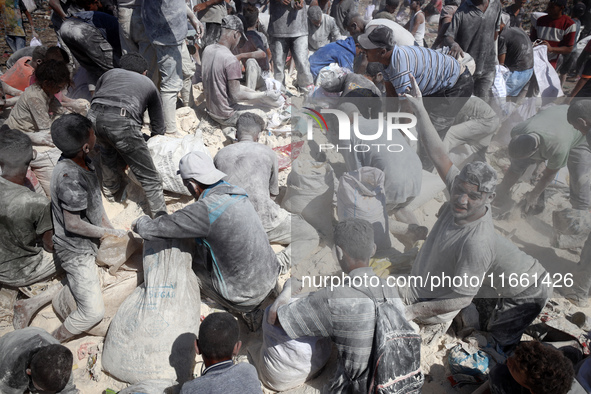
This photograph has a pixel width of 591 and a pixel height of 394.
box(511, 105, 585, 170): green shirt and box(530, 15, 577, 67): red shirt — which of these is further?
box(530, 15, 577, 67): red shirt

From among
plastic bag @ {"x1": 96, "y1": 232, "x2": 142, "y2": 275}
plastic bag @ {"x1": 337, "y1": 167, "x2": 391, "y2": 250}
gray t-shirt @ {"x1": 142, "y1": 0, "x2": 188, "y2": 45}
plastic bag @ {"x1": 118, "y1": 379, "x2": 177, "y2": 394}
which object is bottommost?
plastic bag @ {"x1": 118, "y1": 379, "x2": 177, "y2": 394}

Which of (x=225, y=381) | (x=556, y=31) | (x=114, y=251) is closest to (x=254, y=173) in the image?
(x=114, y=251)

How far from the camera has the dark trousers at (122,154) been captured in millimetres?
3084

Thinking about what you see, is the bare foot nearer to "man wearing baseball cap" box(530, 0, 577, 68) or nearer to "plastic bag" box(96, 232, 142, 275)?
"plastic bag" box(96, 232, 142, 275)

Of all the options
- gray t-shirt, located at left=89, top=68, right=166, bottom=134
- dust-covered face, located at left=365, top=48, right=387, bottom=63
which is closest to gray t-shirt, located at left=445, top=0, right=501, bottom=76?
dust-covered face, located at left=365, top=48, right=387, bottom=63

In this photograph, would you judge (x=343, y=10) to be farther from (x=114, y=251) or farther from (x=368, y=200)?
(x=114, y=251)

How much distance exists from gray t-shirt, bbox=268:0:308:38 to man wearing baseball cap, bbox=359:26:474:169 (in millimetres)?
2086

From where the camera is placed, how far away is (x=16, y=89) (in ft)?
14.8

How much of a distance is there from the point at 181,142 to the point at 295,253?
1.62m

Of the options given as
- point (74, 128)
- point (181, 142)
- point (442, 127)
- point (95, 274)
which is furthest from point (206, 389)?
point (442, 127)

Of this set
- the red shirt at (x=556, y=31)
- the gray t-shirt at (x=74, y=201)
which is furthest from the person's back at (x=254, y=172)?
the red shirt at (x=556, y=31)

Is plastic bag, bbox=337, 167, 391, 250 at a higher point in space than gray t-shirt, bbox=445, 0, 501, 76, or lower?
lower

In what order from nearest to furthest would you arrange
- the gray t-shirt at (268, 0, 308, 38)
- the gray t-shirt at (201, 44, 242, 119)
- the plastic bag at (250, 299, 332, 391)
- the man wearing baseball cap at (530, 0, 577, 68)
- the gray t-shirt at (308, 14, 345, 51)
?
the plastic bag at (250, 299, 332, 391) < the gray t-shirt at (201, 44, 242, 119) < the gray t-shirt at (268, 0, 308, 38) < the man wearing baseball cap at (530, 0, 577, 68) < the gray t-shirt at (308, 14, 345, 51)

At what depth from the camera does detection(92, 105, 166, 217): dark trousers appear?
3084mm
